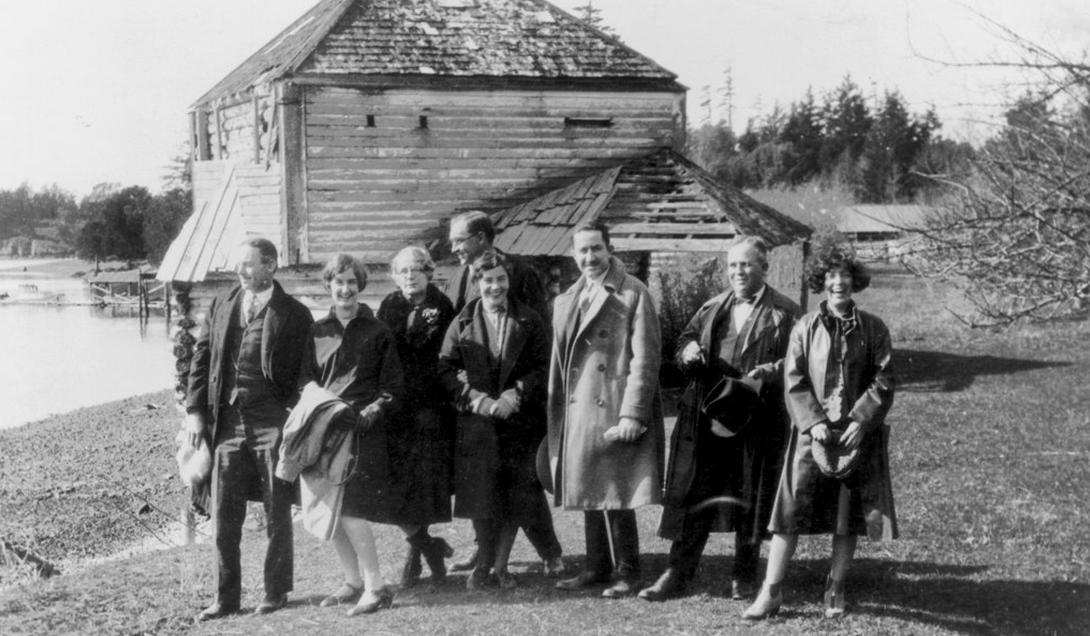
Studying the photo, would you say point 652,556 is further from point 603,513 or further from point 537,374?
point 537,374

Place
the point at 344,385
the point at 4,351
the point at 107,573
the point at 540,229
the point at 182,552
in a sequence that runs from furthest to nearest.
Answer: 1. the point at 4,351
2. the point at 540,229
3. the point at 182,552
4. the point at 107,573
5. the point at 344,385

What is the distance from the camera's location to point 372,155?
1772cm

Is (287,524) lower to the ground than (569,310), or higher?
lower

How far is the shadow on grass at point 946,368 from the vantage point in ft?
61.9

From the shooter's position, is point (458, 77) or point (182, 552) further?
point (458, 77)

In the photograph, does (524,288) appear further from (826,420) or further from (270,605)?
(270,605)

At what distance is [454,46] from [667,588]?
46.3ft

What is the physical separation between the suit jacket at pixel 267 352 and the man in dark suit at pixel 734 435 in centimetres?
212

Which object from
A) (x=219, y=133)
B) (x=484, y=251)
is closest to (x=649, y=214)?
(x=219, y=133)

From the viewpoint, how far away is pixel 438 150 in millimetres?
18094

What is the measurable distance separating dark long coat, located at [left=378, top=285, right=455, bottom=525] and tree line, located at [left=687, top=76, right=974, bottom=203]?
214 feet

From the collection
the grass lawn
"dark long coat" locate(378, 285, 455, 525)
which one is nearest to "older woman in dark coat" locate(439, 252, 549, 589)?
"dark long coat" locate(378, 285, 455, 525)

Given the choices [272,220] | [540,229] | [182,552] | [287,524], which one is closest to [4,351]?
[272,220]

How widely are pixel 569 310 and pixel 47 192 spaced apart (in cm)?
7774
